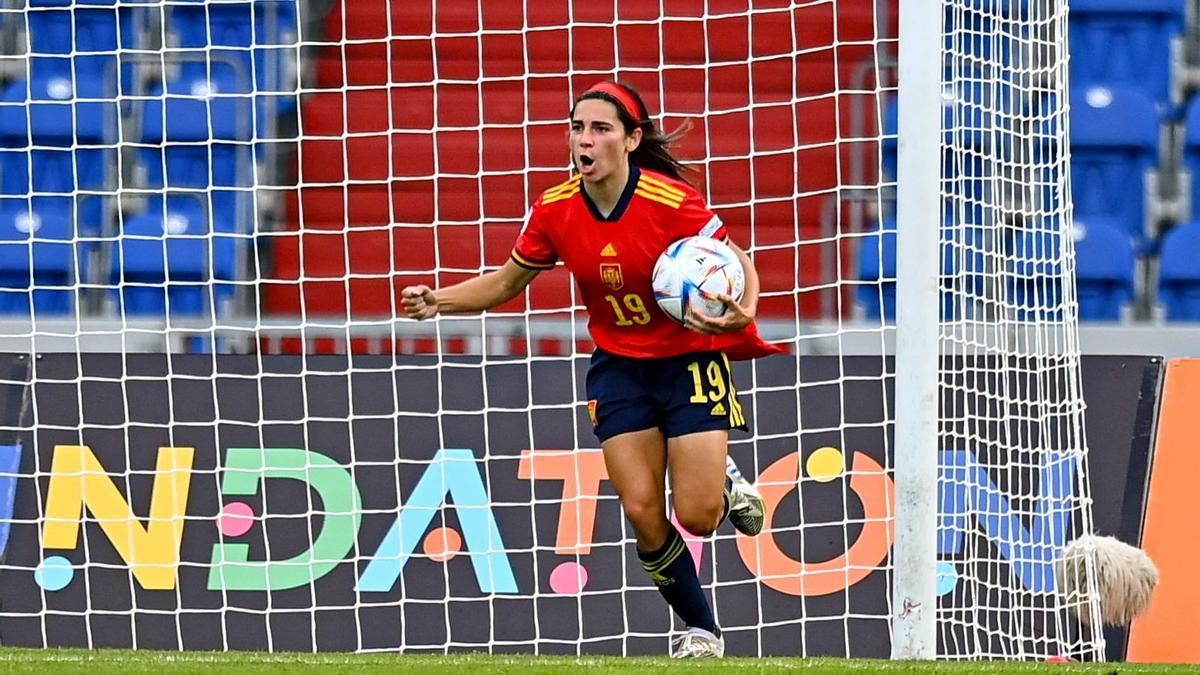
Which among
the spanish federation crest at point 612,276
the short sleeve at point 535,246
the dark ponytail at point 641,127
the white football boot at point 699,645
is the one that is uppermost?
the dark ponytail at point 641,127

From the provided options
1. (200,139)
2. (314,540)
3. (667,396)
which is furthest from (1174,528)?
(200,139)

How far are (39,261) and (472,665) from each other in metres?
4.92

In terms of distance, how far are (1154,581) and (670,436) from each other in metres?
2.20

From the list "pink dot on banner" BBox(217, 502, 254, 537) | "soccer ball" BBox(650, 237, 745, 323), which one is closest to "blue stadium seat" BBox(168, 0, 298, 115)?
"pink dot on banner" BBox(217, 502, 254, 537)

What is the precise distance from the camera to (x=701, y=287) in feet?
15.9

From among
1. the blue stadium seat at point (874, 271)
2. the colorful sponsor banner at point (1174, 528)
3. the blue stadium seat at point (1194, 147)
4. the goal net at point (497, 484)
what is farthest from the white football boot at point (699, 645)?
the blue stadium seat at point (1194, 147)

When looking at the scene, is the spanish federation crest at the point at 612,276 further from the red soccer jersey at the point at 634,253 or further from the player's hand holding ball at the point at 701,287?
the player's hand holding ball at the point at 701,287

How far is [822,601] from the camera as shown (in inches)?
259

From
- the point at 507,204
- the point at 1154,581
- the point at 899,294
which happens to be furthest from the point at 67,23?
the point at 1154,581

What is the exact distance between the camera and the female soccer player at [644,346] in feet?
16.8

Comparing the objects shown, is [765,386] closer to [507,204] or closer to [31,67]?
[507,204]

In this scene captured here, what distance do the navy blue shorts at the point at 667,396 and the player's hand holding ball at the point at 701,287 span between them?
0.25m

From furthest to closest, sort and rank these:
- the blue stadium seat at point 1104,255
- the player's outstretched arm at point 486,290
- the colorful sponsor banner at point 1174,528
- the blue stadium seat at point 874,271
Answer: the blue stadium seat at point 1104,255 → the blue stadium seat at point 874,271 → the colorful sponsor banner at point 1174,528 → the player's outstretched arm at point 486,290

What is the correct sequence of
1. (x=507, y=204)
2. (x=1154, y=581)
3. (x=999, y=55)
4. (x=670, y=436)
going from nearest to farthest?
(x=670, y=436) → (x=1154, y=581) → (x=999, y=55) → (x=507, y=204)
